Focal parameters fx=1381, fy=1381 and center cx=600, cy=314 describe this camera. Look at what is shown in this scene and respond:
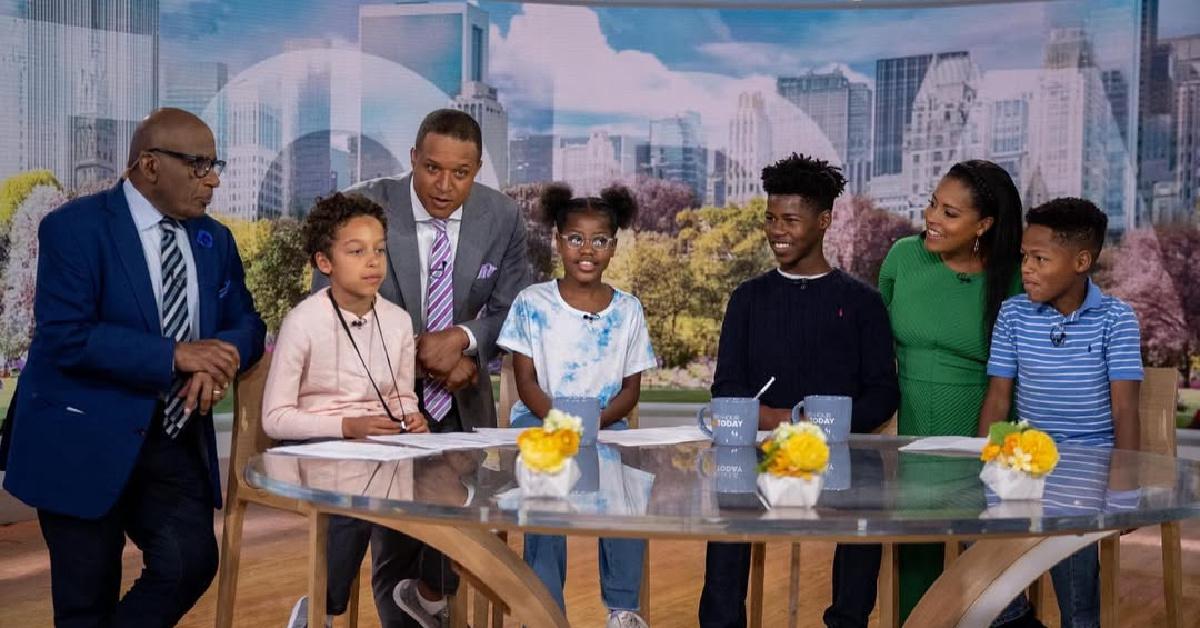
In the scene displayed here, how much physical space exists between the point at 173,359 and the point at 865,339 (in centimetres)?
172

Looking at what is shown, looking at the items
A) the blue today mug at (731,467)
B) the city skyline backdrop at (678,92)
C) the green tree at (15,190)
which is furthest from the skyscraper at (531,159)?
the blue today mug at (731,467)

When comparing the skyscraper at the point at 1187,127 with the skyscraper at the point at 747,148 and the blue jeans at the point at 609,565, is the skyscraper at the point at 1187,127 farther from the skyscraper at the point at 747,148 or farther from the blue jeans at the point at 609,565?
the blue jeans at the point at 609,565

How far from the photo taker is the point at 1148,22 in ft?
25.9

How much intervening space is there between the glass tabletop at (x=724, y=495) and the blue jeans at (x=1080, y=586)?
24.2 inches

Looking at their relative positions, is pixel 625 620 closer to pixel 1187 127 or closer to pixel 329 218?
pixel 329 218

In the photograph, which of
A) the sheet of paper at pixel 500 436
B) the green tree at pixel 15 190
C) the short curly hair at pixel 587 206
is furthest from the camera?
the green tree at pixel 15 190

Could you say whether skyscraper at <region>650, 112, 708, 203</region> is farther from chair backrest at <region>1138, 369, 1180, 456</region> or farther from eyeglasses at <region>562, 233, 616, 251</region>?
chair backrest at <region>1138, 369, 1180, 456</region>

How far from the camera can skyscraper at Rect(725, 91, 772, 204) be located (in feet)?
28.0

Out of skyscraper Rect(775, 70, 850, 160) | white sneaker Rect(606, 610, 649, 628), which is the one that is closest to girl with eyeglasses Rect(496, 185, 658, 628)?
white sneaker Rect(606, 610, 649, 628)

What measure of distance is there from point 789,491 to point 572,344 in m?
1.76

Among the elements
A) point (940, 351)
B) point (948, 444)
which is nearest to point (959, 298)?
point (940, 351)

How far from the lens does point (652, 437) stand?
2955 mm

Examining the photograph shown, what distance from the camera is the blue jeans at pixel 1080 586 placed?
3.22 m

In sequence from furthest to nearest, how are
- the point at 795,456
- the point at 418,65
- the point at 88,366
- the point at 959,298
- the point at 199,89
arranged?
the point at 418,65 < the point at 199,89 < the point at 959,298 < the point at 88,366 < the point at 795,456
